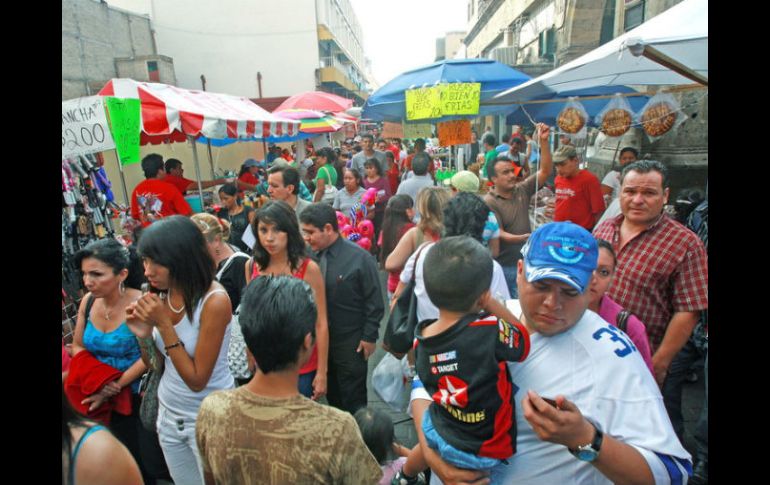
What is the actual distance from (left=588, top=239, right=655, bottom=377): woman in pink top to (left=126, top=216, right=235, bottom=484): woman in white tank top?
1.85 meters

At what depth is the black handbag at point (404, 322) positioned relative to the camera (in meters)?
2.59

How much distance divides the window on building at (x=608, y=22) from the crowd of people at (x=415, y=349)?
1155 cm

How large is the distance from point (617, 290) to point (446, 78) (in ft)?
13.2

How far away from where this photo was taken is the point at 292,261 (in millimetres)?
2828

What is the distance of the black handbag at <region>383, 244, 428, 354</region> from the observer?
2592 mm

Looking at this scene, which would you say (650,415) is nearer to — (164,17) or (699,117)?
(699,117)

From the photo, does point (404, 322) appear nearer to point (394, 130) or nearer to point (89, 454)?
point (89, 454)

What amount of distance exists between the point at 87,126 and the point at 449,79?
4267 millimetres

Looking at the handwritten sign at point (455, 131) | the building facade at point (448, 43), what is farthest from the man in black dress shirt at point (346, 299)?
the building facade at point (448, 43)

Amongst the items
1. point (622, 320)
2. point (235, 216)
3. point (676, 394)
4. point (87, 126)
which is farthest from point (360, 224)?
point (622, 320)

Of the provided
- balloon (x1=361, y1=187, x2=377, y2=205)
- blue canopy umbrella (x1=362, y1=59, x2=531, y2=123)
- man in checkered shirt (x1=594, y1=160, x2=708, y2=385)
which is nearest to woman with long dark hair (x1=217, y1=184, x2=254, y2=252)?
balloon (x1=361, y1=187, x2=377, y2=205)

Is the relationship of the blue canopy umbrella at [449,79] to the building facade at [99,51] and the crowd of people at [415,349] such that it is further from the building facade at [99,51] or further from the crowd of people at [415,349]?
the building facade at [99,51]

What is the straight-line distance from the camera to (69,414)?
1.22 m
